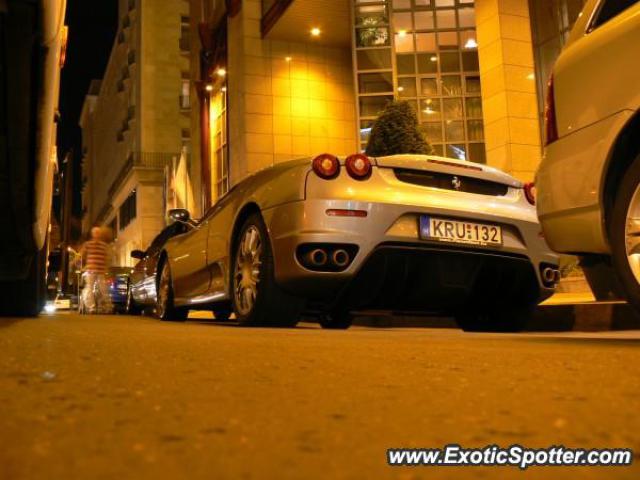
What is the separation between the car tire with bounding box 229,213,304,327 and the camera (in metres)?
4.87

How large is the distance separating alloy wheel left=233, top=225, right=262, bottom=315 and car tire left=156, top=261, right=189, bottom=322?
2200mm

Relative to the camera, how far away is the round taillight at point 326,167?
4680 mm

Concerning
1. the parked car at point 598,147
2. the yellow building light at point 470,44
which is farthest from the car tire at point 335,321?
the yellow building light at point 470,44

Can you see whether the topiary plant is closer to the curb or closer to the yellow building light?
the curb

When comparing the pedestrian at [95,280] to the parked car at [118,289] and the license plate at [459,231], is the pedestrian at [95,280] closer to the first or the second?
the parked car at [118,289]

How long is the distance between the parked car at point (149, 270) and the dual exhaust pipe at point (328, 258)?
2.97 meters

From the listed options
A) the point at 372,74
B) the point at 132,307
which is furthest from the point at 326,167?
the point at 372,74

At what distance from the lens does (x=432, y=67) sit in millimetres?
17375

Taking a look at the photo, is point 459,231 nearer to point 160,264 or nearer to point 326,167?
point 326,167

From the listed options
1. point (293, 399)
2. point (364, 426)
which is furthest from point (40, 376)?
point (364, 426)

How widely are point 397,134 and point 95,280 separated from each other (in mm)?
5725

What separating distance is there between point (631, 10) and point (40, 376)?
301cm

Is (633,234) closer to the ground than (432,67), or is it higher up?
closer to the ground

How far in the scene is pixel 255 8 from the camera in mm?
20281
